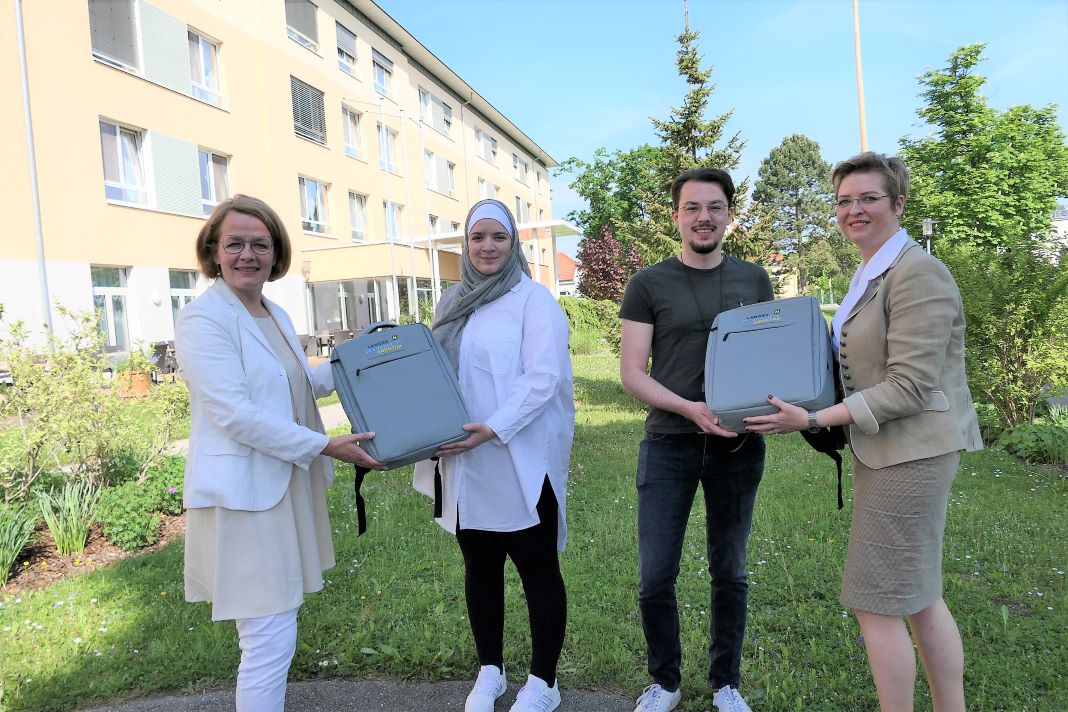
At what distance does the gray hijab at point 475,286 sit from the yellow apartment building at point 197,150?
4.90 metres

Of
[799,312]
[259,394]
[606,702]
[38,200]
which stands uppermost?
[38,200]

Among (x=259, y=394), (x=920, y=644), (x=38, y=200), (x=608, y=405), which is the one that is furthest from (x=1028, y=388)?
(x=38, y=200)

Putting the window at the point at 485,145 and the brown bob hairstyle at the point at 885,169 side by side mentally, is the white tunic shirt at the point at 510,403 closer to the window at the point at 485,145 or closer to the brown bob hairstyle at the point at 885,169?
the brown bob hairstyle at the point at 885,169

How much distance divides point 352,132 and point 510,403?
82.1 ft

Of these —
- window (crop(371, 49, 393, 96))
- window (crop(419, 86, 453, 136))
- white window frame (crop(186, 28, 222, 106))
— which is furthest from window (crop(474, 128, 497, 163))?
white window frame (crop(186, 28, 222, 106))

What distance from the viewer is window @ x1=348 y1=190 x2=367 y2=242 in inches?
971

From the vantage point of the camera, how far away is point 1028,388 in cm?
725

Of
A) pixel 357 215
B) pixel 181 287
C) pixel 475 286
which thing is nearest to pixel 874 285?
pixel 475 286

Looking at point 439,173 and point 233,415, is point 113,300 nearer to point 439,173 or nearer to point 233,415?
point 233,415

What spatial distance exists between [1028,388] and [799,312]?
263 inches

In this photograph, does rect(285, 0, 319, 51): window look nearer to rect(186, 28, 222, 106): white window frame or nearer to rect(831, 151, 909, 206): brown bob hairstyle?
rect(186, 28, 222, 106): white window frame

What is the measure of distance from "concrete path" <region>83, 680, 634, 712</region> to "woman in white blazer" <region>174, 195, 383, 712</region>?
0.72 m

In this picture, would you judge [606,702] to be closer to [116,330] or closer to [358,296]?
[116,330]

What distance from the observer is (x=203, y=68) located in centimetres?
1778
